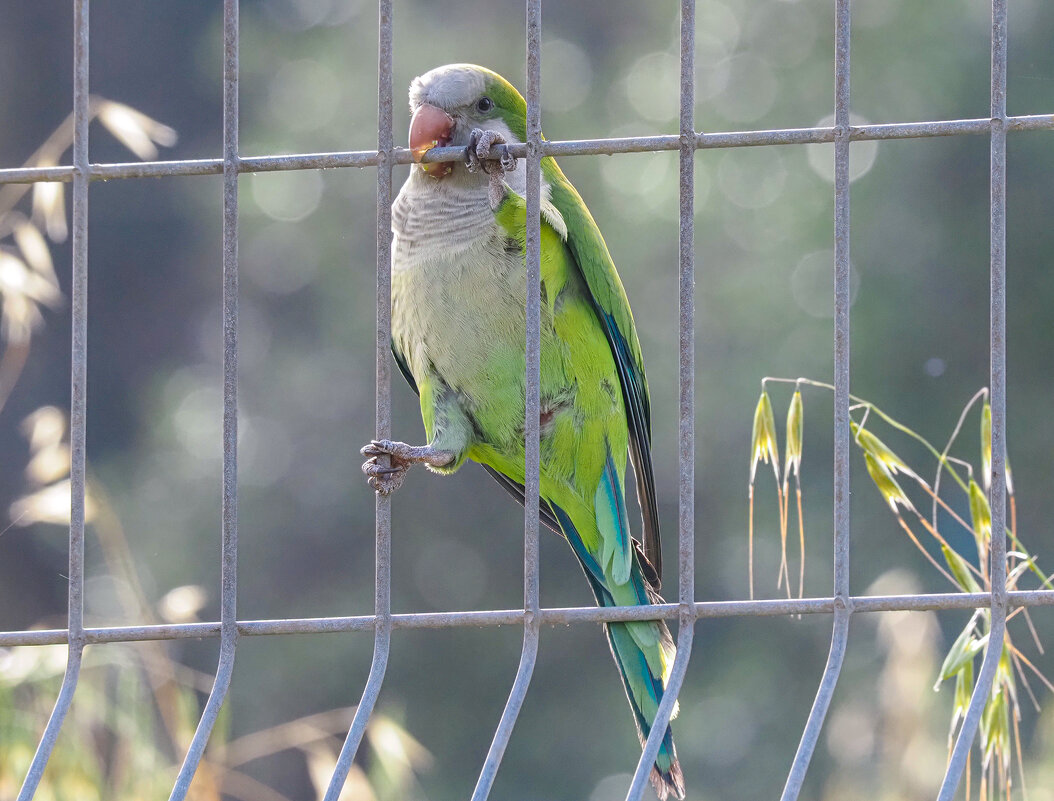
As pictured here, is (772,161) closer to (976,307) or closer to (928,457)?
(976,307)

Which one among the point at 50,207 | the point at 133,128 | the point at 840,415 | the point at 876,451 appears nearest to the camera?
the point at 840,415

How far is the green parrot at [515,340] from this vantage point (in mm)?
2398

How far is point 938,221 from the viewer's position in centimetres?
811

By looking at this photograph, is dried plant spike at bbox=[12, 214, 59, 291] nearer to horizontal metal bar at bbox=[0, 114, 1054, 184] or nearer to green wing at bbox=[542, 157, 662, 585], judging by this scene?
horizontal metal bar at bbox=[0, 114, 1054, 184]

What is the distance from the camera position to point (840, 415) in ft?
5.09

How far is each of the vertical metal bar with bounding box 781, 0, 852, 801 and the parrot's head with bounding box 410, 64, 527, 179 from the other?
1.03m

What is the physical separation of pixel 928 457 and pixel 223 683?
22.9ft

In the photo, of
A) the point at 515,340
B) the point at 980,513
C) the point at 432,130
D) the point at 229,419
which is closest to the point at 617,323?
the point at 515,340

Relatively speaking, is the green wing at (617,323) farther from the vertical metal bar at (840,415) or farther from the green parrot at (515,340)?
the vertical metal bar at (840,415)

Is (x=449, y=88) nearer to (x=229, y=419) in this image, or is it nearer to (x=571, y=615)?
(x=229, y=419)

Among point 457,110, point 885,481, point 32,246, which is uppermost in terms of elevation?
point 457,110

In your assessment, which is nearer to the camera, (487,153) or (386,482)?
(487,153)

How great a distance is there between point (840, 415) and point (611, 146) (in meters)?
0.45

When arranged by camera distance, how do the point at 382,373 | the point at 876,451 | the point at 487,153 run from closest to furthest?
the point at 382,373, the point at 487,153, the point at 876,451
